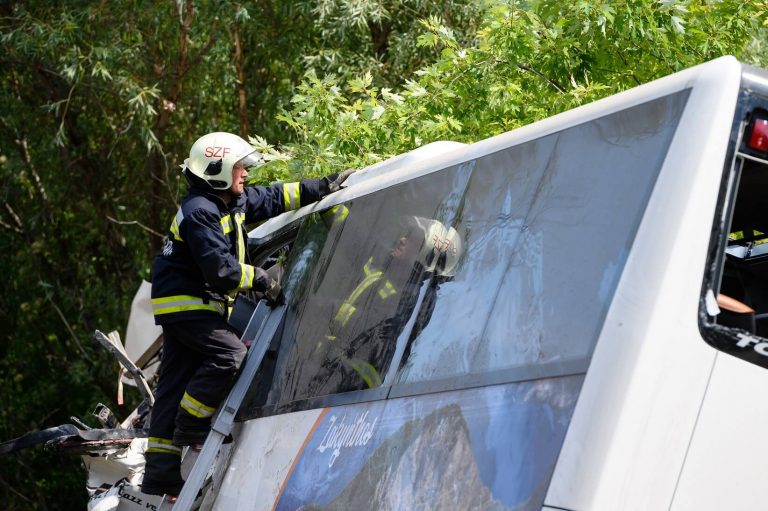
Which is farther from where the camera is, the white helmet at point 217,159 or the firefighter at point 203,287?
the white helmet at point 217,159

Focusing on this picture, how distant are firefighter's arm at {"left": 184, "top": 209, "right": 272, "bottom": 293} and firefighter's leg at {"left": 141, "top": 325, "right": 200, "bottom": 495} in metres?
0.39

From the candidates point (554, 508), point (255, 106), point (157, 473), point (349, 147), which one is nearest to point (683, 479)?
point (554, 508)

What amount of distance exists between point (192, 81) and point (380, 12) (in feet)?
8.98

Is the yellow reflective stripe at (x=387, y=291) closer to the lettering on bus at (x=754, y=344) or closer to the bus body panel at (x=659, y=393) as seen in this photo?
the bus body panel at (x=659, y=393)

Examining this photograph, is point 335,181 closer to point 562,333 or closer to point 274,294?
point 274,294

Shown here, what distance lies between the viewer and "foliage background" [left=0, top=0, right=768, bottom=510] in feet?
21.2

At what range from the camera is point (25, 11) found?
12.6 metres

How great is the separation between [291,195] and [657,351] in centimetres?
286

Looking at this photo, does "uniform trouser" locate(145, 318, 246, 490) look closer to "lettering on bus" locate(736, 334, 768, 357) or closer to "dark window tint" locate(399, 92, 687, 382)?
"dark window tint" locate(399, 92, 687, 382)

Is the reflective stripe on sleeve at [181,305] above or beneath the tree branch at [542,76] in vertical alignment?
beneath

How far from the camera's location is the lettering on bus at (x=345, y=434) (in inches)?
128

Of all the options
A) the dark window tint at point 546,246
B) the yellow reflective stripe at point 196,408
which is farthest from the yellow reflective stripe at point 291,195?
the dark window tint at point 546,246

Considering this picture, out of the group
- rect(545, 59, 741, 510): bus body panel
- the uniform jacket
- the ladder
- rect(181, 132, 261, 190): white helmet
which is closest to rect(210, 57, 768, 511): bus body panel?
Result: rect(545, 59, 741, 510): bus body panel

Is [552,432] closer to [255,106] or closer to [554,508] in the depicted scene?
[554,508]
